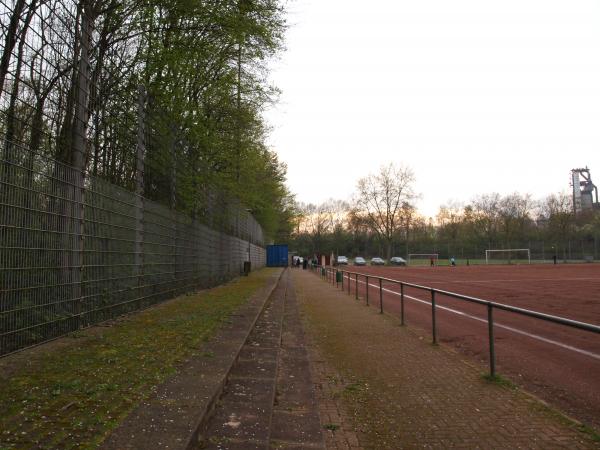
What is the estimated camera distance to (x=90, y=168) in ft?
26.7

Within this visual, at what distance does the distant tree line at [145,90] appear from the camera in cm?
648

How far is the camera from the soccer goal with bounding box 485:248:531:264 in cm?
7356

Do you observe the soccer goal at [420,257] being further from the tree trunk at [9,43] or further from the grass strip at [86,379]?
the tree trunk at [9,43]

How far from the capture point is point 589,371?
6180 mm

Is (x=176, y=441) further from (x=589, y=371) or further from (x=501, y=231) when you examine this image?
(x=501, y=231)

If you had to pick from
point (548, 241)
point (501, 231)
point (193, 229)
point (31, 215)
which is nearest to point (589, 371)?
point (31, 215)

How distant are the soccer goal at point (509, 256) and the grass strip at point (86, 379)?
238ft

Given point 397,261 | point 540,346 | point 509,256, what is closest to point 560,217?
point 509,256

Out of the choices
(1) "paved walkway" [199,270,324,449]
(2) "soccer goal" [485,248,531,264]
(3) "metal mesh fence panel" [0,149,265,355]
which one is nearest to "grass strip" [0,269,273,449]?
(3) "metal mesh fence panel" [0,149,265,355]

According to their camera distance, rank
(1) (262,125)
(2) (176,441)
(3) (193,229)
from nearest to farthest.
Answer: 1. (2) (176,441)
2. (3) (193,229)
3. (1) (262,125)

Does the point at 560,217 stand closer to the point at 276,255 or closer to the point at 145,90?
the point at 276,255

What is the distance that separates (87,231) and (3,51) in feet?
9.07

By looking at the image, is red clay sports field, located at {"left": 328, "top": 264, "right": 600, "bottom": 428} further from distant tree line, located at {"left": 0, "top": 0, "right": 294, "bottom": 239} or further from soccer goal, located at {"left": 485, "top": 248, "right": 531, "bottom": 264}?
soccer goal, located at {"left": 485, "top": 248, "right": 531, "bottom": 264}

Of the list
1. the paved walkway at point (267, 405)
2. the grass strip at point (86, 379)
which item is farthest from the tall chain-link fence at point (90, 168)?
the paved walkway at point (267, 405)
